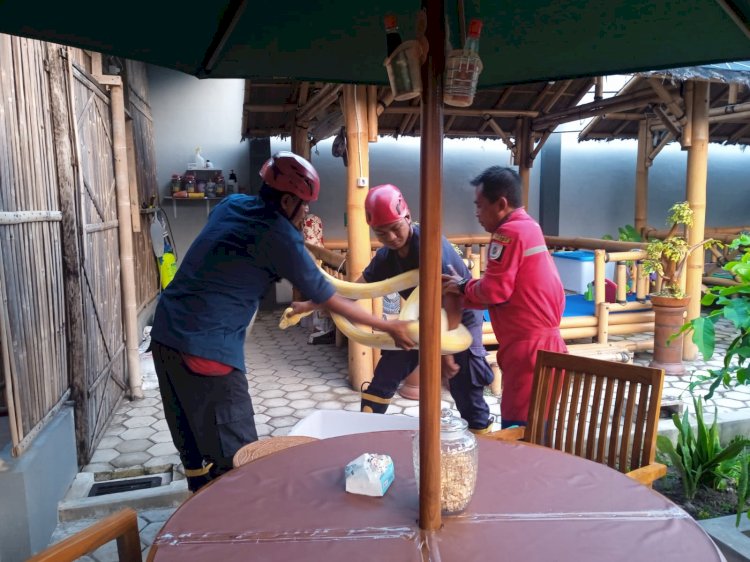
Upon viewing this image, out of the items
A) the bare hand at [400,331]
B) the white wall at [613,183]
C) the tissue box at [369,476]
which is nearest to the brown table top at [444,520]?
the tissue box at [369,476]

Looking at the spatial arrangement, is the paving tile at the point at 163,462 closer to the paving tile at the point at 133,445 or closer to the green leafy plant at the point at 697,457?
the paving tile at the point at 133,445

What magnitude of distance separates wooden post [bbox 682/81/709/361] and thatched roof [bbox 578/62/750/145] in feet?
0.60

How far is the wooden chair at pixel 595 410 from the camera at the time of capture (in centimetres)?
215

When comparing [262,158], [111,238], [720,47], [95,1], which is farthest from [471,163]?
[95,1]

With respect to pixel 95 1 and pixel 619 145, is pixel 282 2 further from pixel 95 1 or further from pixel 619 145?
pixel 619 145

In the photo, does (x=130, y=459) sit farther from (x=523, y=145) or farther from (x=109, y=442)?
(x=523, y=145)

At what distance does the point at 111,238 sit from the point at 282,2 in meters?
3.70

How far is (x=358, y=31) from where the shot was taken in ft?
7.29

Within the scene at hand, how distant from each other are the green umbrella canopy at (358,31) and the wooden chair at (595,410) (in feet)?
4.08

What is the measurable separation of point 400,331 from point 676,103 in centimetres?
523

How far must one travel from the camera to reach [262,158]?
33.8 feet

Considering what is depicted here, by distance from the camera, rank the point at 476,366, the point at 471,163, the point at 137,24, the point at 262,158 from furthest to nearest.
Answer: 1. the point at 471,163
2. the point at 262,158
3. the point at 476,366
4. the point at 137,24

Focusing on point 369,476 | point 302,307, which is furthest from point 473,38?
point 302,307

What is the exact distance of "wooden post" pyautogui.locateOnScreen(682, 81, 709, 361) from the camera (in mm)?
6256
